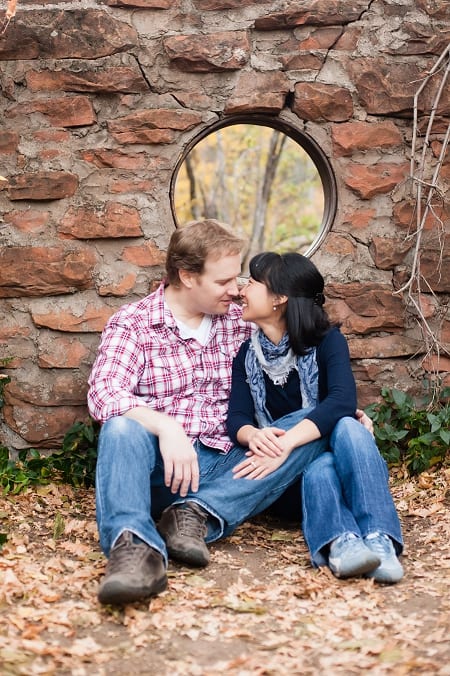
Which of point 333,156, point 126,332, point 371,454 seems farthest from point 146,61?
point 371,454

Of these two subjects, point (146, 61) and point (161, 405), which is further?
point (146, 61)

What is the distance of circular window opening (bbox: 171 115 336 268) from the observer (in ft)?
26.7

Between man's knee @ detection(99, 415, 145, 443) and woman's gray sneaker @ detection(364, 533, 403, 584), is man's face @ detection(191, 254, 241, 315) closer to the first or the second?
man's knee @ detection(99, 415, 145, 443)

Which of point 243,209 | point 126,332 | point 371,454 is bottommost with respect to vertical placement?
point 371,454

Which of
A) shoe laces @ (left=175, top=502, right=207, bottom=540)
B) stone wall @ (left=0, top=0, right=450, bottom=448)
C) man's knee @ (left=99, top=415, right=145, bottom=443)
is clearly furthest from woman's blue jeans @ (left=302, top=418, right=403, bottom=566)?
stone wall @ (left=0, top=0, right=450, bottom=448)

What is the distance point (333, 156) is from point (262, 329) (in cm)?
98

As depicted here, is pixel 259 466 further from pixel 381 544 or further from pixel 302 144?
pixel 302 144

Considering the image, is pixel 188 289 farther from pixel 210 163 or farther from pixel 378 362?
pixel 210 163

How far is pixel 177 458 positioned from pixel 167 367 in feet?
1.65

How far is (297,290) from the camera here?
9.78 feet

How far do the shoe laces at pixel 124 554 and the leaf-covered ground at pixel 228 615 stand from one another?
12 centimetres

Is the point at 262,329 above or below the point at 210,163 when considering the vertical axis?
below

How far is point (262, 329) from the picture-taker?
307 cm

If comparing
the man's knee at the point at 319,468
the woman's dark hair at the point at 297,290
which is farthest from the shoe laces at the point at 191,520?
the woman's dark hair at the point at 297,290
